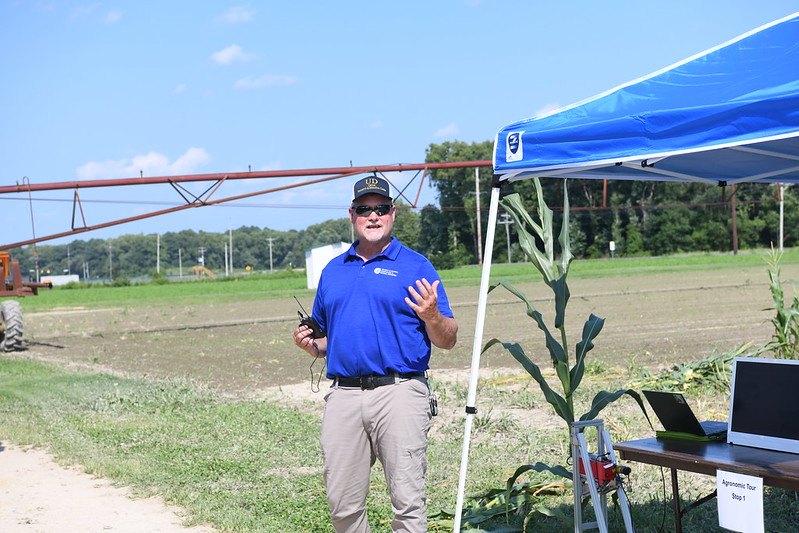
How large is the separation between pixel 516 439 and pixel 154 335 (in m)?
16.0

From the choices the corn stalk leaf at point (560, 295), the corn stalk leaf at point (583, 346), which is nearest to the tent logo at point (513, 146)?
the corn stalk leaf at point (560, 295)

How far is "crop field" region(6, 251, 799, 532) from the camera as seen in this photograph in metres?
6.21

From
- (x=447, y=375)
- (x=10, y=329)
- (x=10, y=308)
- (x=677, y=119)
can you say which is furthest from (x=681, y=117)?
(x=10, y=308)

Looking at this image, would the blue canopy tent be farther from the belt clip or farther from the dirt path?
the dirt path

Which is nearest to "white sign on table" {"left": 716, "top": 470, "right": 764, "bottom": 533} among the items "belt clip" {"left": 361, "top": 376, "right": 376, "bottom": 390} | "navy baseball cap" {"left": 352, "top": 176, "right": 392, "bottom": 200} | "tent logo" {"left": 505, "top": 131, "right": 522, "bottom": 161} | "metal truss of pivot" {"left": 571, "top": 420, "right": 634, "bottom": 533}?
"metal truss of pivot" {"left": 571, "top": 420, "right": 634, "bottom": 533}

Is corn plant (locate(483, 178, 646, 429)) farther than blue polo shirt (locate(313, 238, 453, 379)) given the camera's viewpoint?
Yes

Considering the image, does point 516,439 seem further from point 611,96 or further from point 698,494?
point 611,96

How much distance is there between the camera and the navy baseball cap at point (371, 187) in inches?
171

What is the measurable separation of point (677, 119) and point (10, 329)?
1729 centimetres

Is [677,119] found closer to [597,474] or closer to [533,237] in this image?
[597,474]

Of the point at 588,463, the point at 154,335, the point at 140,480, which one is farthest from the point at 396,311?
the point at 154,335

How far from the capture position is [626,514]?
4484 millimetres

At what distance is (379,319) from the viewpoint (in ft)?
13.8

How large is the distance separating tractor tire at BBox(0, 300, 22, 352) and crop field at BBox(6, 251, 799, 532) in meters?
0.58
